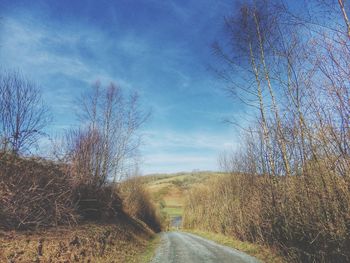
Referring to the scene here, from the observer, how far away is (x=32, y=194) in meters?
7.14

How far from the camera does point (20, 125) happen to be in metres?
7.81

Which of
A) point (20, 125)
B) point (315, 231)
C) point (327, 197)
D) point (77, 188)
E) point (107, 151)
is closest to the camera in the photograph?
point (327, 197)

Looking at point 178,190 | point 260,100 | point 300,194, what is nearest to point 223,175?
point 260,100

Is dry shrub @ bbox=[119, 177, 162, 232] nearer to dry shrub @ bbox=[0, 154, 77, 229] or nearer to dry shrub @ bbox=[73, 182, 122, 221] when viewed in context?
dry shrub @ bbox=[73, 182, 122, 221]

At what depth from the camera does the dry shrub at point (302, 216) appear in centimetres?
516

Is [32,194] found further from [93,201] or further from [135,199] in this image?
[135,199]

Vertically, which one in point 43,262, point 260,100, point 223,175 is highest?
point 260,100

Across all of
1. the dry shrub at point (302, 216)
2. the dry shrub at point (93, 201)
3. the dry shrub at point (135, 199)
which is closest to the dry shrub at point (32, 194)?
the dry shrub at point (93, 201)

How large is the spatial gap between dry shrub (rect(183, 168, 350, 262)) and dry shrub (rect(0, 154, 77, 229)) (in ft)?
24.0

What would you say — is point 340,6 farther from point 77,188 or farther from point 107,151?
point 107,151

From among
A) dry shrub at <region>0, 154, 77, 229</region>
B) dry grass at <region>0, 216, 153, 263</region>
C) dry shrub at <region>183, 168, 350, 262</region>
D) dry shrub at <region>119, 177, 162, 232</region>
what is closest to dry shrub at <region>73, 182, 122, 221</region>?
dry grass at <region>0, 216, 153, 263</region>

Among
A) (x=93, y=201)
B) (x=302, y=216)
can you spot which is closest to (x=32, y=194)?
(x=93, y=201)

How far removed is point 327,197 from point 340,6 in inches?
150

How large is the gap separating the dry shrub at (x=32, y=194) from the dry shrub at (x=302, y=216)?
7303 millimetres
